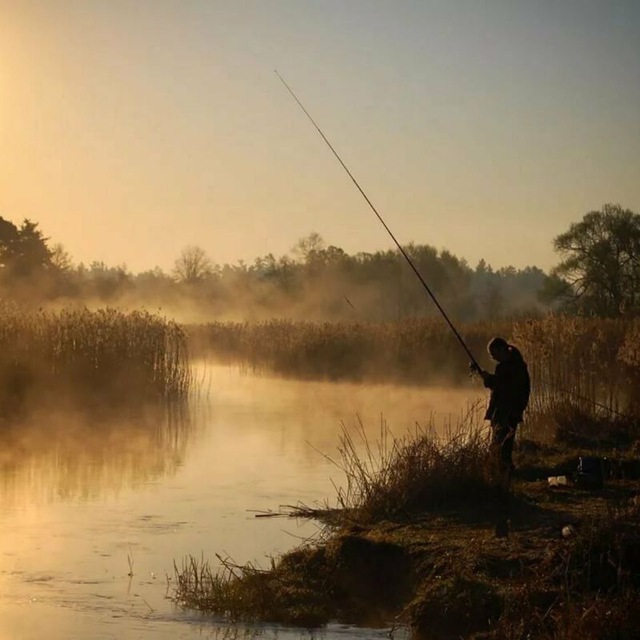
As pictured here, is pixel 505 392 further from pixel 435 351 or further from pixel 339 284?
pixel 339 284

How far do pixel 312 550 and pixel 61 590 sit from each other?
2152 mm

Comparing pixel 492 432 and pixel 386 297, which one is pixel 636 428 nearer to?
pixel 492 432

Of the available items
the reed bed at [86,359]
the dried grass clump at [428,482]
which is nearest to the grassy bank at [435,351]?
the dried grass clump at [428,482]

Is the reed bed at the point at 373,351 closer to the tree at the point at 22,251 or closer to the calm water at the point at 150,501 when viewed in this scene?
the calm water at the point at 150,501

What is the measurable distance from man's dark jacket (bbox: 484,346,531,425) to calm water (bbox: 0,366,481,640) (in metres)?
2.24

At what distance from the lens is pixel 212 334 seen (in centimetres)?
4100

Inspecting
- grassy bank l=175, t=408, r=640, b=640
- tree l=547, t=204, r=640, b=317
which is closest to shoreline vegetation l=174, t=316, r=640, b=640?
grassy bank l=175, t=408, r=640, b=640

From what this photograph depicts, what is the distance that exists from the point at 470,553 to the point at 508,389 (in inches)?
130

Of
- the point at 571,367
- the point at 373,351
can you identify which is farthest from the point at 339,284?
the point at 571,367

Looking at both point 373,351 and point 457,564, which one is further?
point 373,351

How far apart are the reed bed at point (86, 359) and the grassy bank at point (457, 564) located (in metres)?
11.5

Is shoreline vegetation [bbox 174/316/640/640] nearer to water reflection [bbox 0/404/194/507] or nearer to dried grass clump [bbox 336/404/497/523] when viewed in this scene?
dried grass clump [bbox 336/404/497/523]

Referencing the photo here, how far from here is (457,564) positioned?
9.51m

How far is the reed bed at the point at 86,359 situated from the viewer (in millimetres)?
23656
